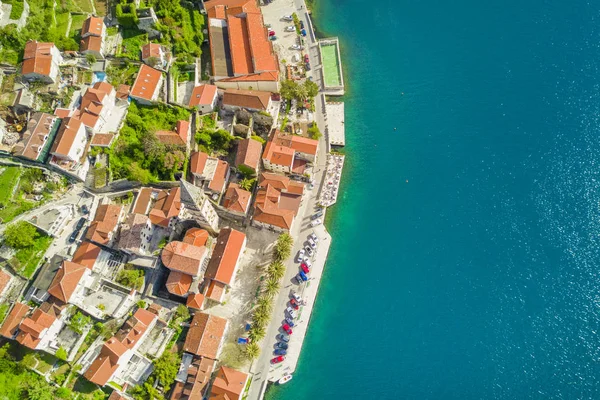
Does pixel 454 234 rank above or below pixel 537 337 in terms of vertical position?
above

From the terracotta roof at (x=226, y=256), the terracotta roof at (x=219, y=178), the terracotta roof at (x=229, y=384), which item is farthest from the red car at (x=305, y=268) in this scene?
the terracotta roof at (x=219, y=178)

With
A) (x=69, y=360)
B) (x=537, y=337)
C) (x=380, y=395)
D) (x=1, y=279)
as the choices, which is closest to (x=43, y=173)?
(x=1, y=279)

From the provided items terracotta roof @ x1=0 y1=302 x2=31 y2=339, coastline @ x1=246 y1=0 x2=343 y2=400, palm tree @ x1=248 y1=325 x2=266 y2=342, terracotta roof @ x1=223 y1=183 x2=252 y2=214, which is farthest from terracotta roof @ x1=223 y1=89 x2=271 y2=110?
terracotta roof @ x1=0 y1=302 x2=31 y2=339

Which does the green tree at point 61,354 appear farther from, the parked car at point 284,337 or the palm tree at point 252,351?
the parked car at point 284,337

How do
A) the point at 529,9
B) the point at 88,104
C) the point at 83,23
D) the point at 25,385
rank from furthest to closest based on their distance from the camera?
the point at 529,9, the point at 83,23, the point at 88,104, the point at 25,385

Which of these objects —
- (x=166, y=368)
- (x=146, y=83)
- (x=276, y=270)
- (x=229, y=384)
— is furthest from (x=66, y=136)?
(x=229, y=384)

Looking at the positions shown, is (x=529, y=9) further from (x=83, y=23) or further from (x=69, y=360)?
(x=69, y=360)
